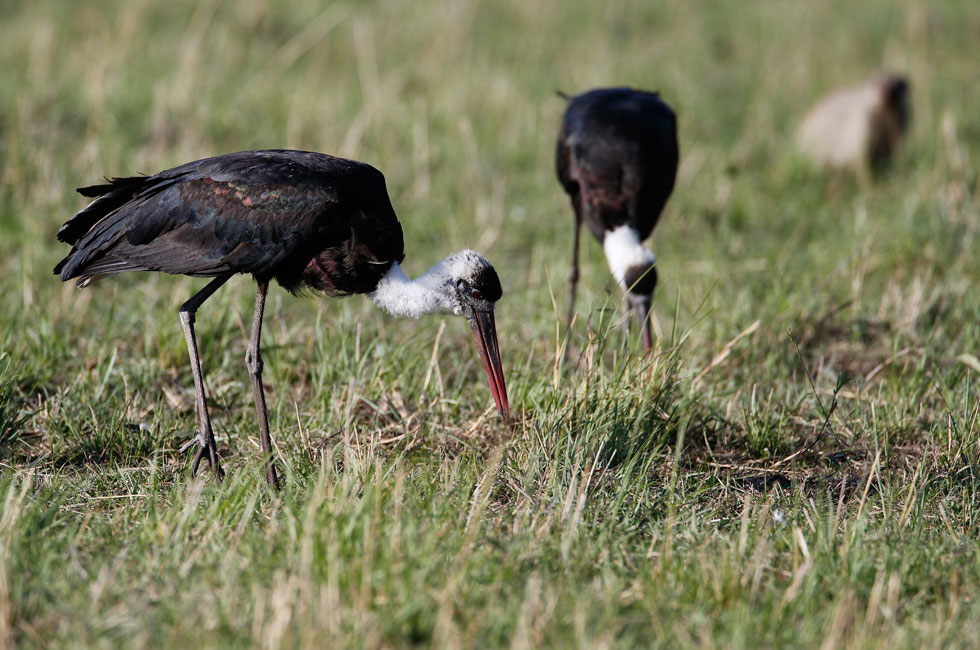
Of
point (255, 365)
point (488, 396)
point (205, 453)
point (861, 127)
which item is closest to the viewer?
point (205, 453)

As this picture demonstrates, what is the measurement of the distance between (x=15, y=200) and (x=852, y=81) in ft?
22.5

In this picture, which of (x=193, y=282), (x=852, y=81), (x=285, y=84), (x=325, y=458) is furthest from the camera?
(x=852, y=81)

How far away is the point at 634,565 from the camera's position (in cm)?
308

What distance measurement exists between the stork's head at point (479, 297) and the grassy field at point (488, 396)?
19 cm

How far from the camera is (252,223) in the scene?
378 centimetres

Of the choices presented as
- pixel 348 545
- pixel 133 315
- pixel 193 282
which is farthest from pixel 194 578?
pixel 193 282

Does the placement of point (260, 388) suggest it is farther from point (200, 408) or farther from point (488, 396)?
point (488, 396)

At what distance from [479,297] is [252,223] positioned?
880 mm

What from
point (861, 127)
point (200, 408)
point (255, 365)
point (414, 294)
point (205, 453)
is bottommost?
point (205, 453)

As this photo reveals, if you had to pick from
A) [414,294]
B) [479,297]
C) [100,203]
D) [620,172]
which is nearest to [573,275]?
[620,172]

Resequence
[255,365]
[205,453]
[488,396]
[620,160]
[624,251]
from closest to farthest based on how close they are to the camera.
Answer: [205,453] → [255,365] → [488,396] → [624,251] → [620,160]

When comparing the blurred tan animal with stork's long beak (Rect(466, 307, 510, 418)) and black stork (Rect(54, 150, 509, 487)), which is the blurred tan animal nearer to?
stork's long beak (Rect(466, 307, 510, 418))

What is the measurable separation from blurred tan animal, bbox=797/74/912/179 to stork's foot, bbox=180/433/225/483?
5053mm

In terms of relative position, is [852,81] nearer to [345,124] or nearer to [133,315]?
[345,124]
